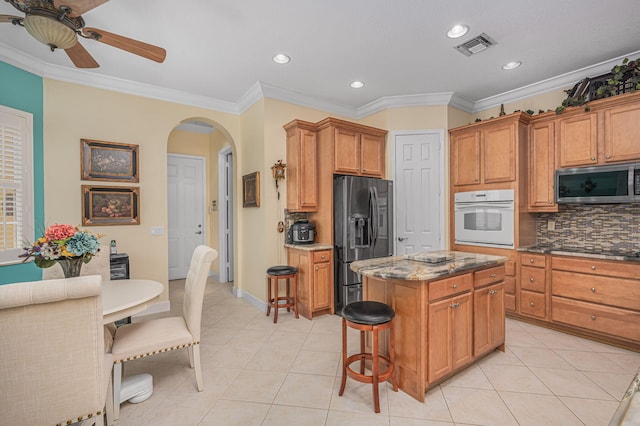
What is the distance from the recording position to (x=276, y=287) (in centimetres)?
348

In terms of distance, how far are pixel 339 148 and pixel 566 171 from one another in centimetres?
258

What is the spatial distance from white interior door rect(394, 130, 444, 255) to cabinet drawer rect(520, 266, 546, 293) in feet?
3.26

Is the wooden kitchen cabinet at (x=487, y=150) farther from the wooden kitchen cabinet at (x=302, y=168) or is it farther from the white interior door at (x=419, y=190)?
the wooden kitchen cabinet at (x=302, y=168)

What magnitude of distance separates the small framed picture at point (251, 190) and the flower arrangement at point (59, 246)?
2217 millimetres

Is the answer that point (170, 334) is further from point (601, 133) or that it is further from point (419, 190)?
point (601, 133)

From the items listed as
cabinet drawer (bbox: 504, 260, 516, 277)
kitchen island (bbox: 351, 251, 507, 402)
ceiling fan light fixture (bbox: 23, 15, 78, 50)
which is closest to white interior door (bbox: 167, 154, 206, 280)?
ceiling fan light fixture (bbox: 23, 15, 78, 50)

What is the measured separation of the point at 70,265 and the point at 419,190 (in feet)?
12.7

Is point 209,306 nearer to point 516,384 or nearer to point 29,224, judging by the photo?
point 29,224

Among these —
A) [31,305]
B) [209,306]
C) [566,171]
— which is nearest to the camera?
[31,305]

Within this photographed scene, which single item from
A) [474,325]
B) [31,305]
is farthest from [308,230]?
[31,305]

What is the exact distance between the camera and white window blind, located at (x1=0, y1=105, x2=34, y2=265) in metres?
2.88

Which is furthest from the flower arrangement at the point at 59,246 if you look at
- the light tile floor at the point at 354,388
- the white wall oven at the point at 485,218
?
the white wall oven at the point at 485,218

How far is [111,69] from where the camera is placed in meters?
3.33

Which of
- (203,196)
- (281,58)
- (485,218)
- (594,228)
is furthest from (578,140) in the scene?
(203,196)
